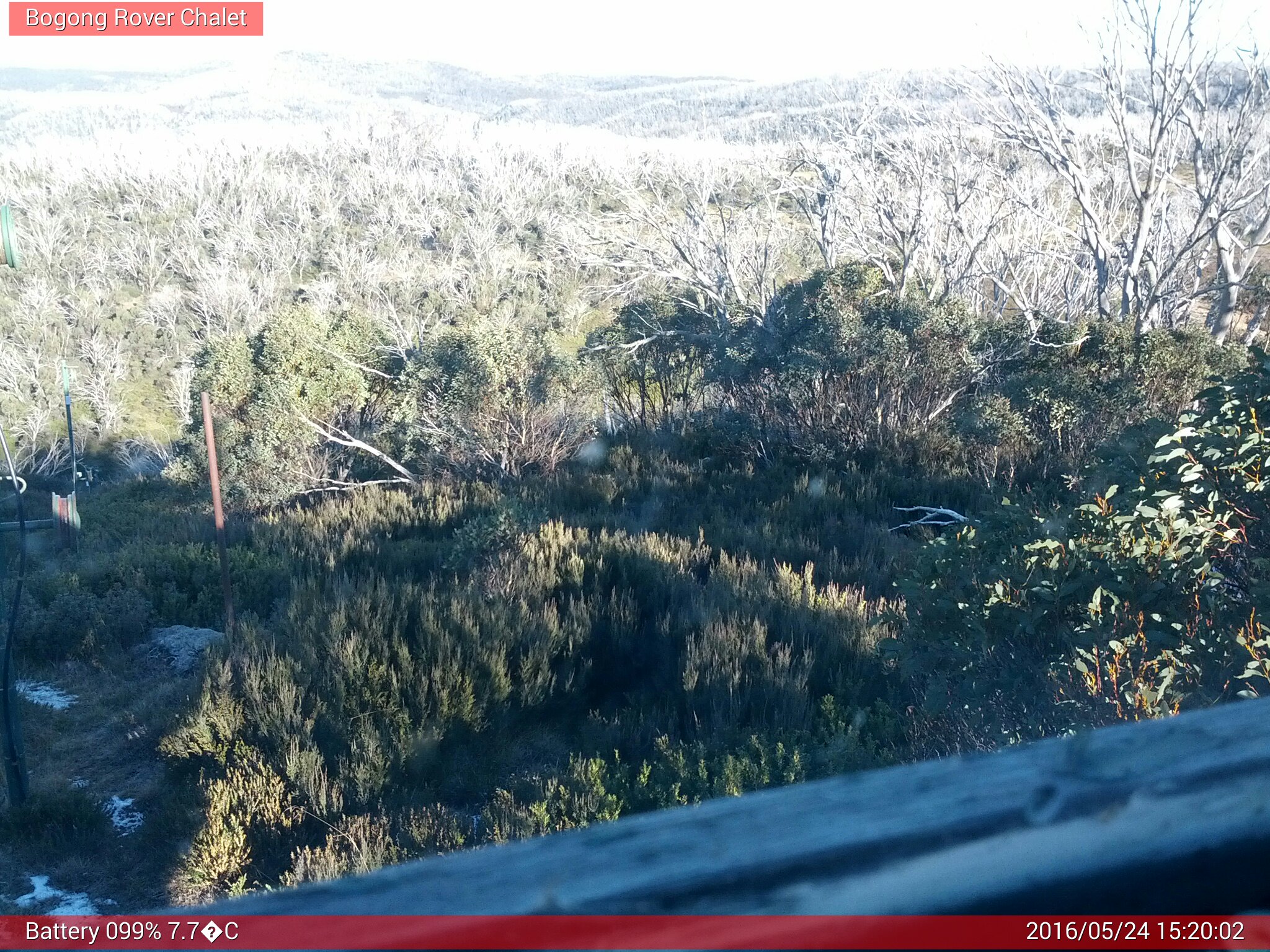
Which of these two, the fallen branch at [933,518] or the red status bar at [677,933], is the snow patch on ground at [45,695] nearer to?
the fallen branch at [933,518]

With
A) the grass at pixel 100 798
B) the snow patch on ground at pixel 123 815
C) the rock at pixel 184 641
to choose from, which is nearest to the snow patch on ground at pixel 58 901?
the grass at pixel 100 798

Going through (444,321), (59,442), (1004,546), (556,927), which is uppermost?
(556,927)

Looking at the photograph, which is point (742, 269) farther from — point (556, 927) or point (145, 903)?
point (556, 927)

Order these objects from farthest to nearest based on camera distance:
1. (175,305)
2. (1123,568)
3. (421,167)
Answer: (421,167)
(175,305)
(1123,568)

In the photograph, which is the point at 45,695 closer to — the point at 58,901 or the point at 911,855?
the point at 58,901

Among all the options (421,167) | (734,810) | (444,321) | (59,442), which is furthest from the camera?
(421,167)

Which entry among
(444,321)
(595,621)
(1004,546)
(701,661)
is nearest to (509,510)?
(595,621)

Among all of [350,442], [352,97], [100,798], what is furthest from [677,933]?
[352,97]
